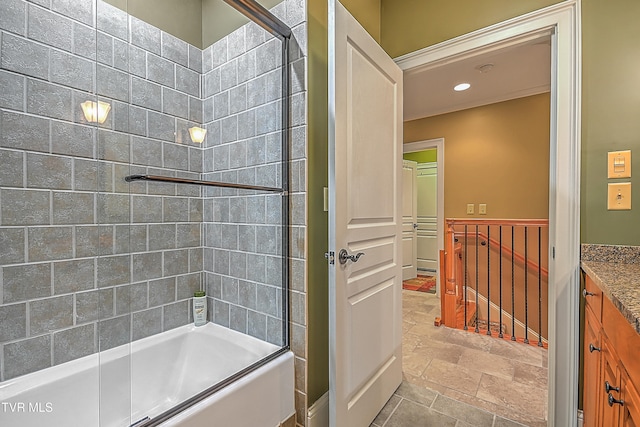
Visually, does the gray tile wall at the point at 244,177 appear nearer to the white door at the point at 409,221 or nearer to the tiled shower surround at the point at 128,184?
the tiled shower surround at the point at 128,184

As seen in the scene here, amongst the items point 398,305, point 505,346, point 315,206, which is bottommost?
point 505,346

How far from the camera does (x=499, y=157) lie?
11.8 ft

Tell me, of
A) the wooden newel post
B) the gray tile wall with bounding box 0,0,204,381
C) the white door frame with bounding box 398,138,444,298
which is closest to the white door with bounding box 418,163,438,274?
the white door frame with bounding box 398,138,444,298

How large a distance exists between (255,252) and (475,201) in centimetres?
310

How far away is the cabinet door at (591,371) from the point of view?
108cm

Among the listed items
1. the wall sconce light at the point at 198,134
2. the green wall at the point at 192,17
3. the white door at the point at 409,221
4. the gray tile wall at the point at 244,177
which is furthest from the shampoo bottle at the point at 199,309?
the white door at the point at 409,221

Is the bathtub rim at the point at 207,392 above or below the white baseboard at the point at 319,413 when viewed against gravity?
above

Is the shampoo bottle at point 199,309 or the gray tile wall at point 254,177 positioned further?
→ the shampoo bottle at point 199,309

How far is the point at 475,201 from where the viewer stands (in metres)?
3.72

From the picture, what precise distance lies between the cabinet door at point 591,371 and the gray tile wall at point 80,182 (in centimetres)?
200

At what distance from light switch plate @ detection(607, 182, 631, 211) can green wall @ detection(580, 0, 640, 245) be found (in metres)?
0.02

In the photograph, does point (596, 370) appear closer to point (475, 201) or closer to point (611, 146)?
point (611, 146)

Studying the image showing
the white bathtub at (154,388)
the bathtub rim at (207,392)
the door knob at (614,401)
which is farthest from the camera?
the white bathtub at (154,388)

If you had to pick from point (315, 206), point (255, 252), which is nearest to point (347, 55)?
point (315, 206)
